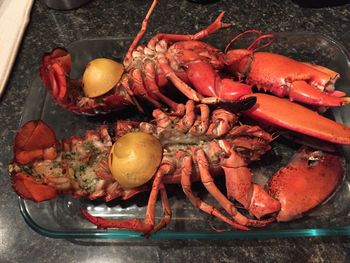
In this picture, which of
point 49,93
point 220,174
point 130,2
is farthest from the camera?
point 130,2

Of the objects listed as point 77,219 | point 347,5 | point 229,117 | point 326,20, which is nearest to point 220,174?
point 229,117

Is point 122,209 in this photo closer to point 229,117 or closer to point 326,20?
point 229,117

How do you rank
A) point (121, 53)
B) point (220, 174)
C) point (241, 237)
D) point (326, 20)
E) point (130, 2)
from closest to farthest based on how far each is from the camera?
point (241, 237) → point (220, 174) → point (121, 53) → point (326, 20) → point (130, 2)

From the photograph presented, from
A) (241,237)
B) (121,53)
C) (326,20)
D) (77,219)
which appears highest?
(326,20)

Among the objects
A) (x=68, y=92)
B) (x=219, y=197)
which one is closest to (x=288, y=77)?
(x=219, y=197)

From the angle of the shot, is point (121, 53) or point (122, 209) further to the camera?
point (121, 53)

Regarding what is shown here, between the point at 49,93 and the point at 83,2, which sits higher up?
the point at 83,2

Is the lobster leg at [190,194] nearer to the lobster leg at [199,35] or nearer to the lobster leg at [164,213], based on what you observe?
the lobster leg at [164,213]

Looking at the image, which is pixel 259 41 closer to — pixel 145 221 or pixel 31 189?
pixel 145 221
